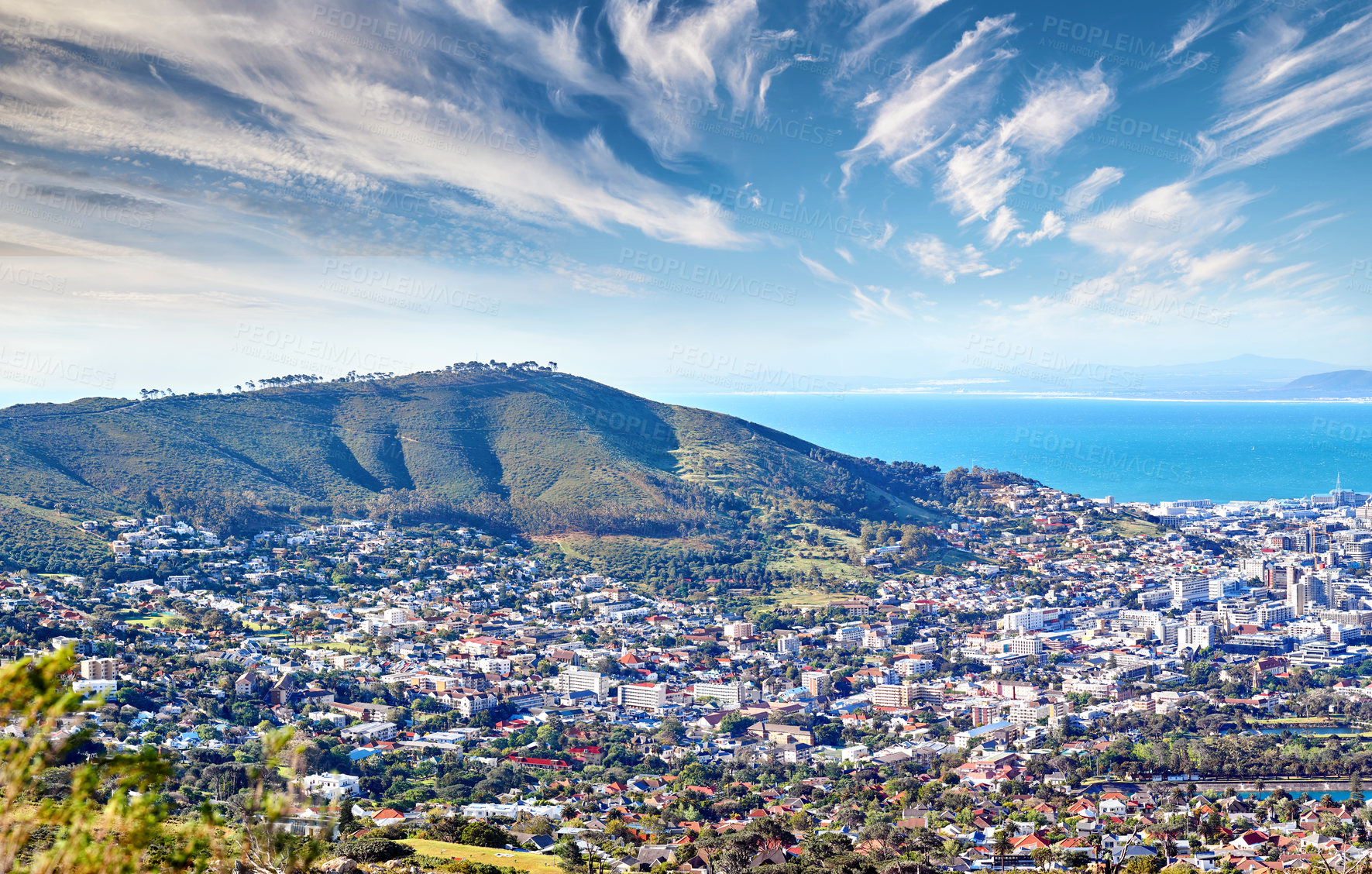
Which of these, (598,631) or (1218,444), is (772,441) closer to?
(598,631)

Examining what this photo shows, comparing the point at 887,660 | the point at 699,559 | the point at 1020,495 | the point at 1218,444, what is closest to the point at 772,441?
the point at 1020,495

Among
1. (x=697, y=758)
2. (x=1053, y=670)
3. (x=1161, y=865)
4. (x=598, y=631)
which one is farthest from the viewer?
(x=598, y=631)

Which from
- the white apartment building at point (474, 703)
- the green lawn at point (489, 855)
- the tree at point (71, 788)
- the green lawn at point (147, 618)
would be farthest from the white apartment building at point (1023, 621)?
the tree at point (71, 788)

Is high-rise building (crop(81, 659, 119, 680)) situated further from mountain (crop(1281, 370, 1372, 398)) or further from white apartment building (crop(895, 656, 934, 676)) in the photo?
mountain (crop(1281, 370, 1372, 398))

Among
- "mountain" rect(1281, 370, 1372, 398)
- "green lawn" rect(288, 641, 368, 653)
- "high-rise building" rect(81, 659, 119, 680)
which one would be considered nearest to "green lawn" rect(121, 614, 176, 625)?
"green lawn" rect(288, 641, 368, 653)

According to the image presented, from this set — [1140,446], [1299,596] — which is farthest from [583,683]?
[1140,446]

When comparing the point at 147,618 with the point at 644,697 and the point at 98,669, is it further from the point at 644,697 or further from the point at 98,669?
the point at 644,697
